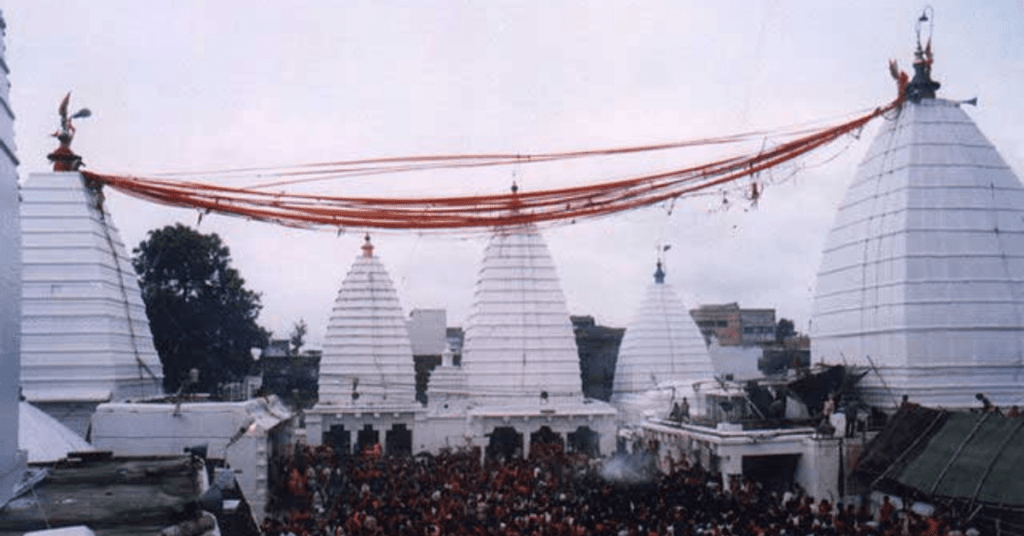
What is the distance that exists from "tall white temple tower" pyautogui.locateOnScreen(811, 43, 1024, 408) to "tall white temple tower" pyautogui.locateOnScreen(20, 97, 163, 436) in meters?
19.8

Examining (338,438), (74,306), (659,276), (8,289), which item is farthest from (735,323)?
(8,289)

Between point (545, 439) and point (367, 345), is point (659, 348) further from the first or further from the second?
point (367, 345)

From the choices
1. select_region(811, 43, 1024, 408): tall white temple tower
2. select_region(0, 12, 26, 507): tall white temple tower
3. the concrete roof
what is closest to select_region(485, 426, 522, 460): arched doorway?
select_region(811, 43, 1024, 408): tall white temple tower

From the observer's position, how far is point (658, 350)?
125 feet

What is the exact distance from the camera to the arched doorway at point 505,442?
3067cm

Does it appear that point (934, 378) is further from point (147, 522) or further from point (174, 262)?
point (174, 262)

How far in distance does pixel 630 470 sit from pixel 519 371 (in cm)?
1245

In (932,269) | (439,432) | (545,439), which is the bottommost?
(545,439)

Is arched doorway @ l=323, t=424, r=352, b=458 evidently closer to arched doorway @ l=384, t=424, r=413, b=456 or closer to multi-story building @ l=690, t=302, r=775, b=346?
arched doorway @ l=384, t=424, r=413, b=456

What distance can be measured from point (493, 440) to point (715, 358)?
65.5ft

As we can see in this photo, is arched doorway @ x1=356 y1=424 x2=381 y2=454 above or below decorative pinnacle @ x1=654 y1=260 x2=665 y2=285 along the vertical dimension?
below

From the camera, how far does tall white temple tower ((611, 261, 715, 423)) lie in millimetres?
37875

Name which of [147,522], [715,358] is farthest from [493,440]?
[147,522]

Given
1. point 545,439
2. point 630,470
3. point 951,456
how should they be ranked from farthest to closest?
1. point 545,439
2. point 630,470
3. point 951,456
